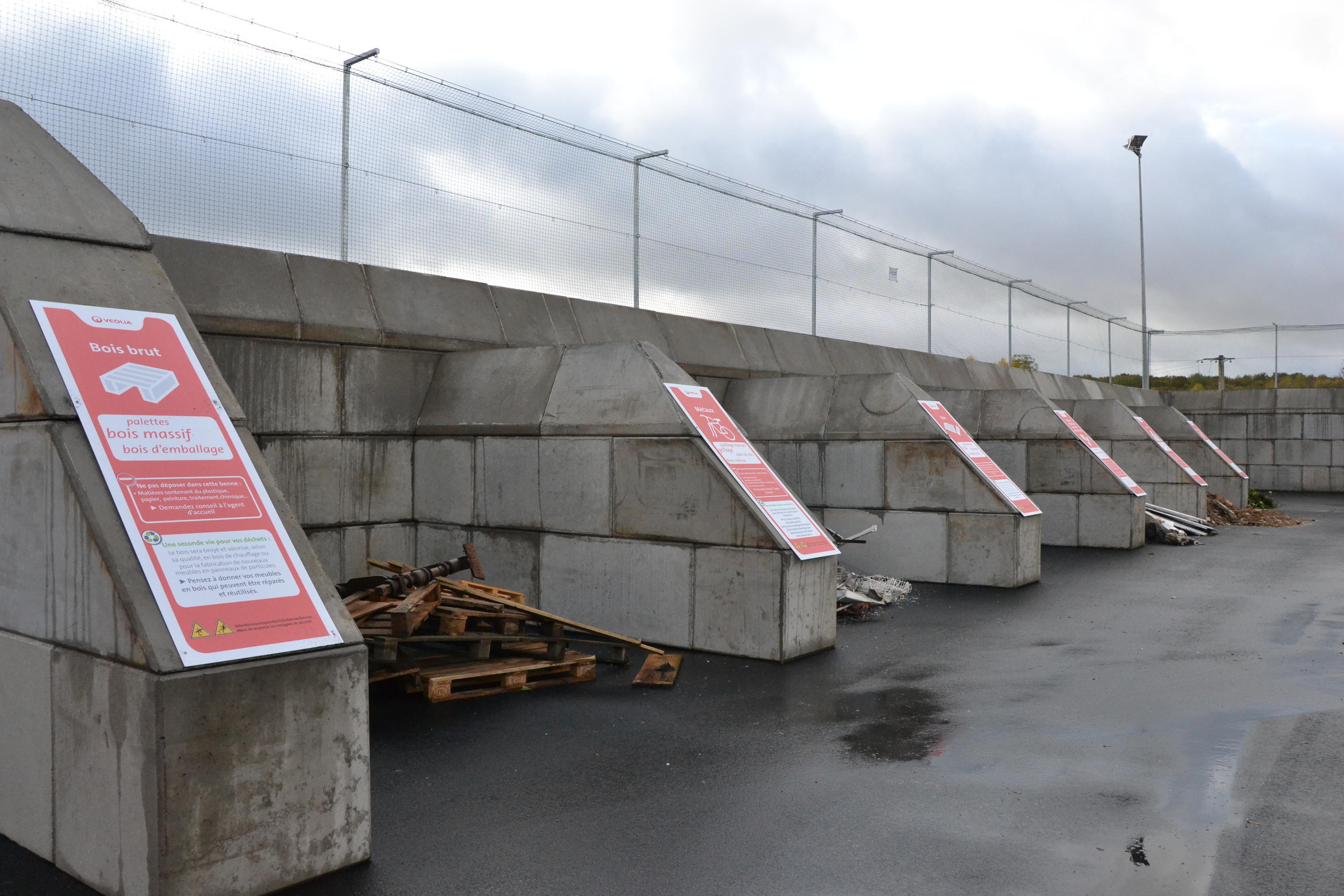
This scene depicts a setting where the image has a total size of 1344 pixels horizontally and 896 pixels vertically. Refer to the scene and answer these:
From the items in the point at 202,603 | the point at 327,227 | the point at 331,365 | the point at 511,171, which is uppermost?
the point at 511,171

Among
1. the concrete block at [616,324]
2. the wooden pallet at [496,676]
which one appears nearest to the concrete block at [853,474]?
the concrete block at [616,324]

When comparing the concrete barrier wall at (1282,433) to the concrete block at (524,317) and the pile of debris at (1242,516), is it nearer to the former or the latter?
the pile of debris at (1242,516)

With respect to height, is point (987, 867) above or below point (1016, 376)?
below

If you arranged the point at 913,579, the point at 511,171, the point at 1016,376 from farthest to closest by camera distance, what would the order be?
the point at 1016,376
the point at 913,579
the point at 511,171

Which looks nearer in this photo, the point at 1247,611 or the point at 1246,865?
the point at 1246,865

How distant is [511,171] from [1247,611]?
9.02 m

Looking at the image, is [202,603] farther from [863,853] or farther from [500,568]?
[500,568]

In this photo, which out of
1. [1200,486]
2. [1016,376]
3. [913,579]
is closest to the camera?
[913,579]

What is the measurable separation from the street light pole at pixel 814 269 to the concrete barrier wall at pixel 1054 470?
2.63m

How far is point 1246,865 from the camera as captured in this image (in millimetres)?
3947

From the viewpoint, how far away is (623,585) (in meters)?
8.13

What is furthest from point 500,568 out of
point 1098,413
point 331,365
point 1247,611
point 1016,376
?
point 1016,376

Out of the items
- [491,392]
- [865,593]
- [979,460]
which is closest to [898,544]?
[979,460]

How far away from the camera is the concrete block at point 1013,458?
15602 mm
